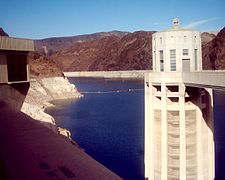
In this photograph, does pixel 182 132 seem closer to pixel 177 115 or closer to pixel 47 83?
pixel 177 115

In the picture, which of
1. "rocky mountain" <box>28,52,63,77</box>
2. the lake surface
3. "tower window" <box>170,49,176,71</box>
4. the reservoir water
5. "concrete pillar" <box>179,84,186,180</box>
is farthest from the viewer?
"rocky mountain" <box>28,52,63,77</box>

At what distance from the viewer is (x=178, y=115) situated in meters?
27.0

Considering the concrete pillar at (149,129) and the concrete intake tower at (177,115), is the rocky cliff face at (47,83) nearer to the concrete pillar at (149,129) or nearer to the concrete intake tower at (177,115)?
the concrete pillar at (149,129)

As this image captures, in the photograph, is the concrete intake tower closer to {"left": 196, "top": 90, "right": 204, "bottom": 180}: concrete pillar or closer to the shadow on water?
{"left": 196, "top": 90, "right": 204, "bottom": 180}: concrete pillar

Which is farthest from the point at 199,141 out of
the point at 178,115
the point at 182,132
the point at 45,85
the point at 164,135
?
the point at 45,85

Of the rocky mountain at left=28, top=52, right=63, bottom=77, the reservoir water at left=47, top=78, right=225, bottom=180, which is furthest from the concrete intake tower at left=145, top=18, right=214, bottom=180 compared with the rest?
the rocky mountain at left=28, top=52, right=63, bottom=77

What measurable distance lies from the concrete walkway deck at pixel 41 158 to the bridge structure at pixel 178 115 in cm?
2151

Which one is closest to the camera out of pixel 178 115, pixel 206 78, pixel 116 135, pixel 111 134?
pixel 206 78

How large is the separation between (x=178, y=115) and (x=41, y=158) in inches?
919

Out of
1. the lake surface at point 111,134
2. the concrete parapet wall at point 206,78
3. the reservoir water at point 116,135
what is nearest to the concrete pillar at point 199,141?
the concrete parapet wall at point 206,78

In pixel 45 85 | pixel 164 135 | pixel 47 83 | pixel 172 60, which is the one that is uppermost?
pixel 172 60

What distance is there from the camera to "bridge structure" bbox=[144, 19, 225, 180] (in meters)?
Result: 27.0

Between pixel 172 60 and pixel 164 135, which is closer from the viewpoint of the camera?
pixel 164 135

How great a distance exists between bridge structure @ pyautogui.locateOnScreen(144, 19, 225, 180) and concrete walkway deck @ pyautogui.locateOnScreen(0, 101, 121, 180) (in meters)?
21.5
